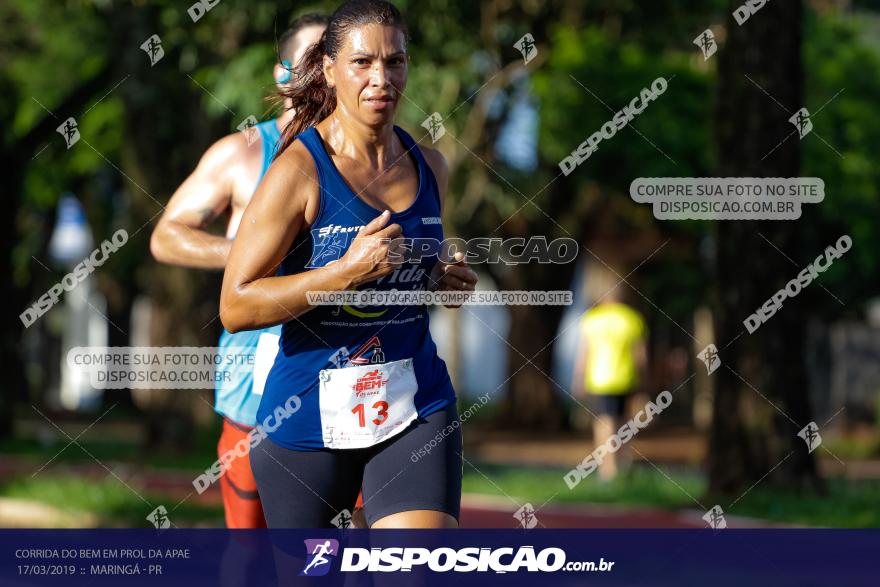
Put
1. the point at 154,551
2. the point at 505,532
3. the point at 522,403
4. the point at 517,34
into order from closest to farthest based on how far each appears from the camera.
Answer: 1. the point at 505,532
2. the point at 154,551
3. the point at 517,34
4. the point at 522,403

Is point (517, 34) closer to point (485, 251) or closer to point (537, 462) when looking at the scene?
point (537, 462)

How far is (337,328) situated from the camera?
378 cm

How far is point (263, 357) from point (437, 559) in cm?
96

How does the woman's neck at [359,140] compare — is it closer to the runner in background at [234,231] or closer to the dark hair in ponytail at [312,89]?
the dark hair in ponytail at [312,89]

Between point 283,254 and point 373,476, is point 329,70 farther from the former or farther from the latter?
point 373,476

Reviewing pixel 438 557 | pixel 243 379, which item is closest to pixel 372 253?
pixel 438 557

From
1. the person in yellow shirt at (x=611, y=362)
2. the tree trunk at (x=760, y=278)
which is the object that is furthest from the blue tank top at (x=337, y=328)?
the person in yellow shirt at (x=611, y=362)

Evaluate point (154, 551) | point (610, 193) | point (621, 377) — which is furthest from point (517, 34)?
point (154, 551)

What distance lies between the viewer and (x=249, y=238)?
3.64 meters

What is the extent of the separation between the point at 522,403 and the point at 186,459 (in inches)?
436

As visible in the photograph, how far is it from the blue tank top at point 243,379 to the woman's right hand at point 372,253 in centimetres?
109

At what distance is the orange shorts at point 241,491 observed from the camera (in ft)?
15.2

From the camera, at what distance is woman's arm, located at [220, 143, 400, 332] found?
11.7 feet

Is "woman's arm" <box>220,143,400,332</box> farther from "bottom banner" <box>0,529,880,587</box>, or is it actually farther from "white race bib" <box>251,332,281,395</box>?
"white race bib" <box>251,332,281,395</box>
